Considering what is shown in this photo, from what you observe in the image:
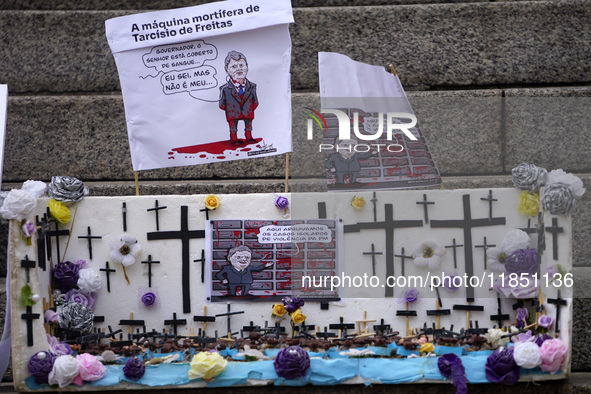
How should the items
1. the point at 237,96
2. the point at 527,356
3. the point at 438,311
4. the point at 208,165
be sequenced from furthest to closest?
1. the point at 208,165
2. the point at 237,96
3. the point at 438,311
4. the point at 527,356

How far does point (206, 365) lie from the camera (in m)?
3.66

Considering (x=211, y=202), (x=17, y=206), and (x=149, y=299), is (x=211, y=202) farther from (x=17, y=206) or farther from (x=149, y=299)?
(x=17, y=206)

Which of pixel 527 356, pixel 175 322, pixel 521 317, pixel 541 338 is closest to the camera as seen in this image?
pixel 527 356

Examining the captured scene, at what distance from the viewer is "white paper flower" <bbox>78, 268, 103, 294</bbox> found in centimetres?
415

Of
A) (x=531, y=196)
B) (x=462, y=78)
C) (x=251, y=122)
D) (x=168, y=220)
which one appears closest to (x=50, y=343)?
(x=168, y=220)

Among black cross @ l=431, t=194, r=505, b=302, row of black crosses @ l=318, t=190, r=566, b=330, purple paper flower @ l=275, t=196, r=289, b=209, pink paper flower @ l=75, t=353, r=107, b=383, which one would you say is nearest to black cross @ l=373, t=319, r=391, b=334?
row of black crosses @ l=318, t=190, r=566, b=330

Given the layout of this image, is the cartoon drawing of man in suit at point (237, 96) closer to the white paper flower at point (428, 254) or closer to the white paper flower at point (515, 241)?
the white paper flower at point (428, 254)

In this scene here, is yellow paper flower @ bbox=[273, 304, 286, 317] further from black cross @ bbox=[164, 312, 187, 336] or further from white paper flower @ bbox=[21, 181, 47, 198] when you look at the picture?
white paper flower @ bbox=[21, 181, 47, 198]

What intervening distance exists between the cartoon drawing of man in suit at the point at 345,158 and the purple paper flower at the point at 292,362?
0.83m

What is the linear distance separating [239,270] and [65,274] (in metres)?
0.85

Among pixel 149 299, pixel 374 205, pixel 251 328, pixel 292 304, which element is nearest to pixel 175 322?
pixel 149 299

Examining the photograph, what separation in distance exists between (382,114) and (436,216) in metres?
0.56

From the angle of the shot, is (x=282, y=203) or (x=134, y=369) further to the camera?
(x=282, y=203)

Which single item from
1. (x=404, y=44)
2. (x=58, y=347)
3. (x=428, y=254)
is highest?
(x=404, y=44)
